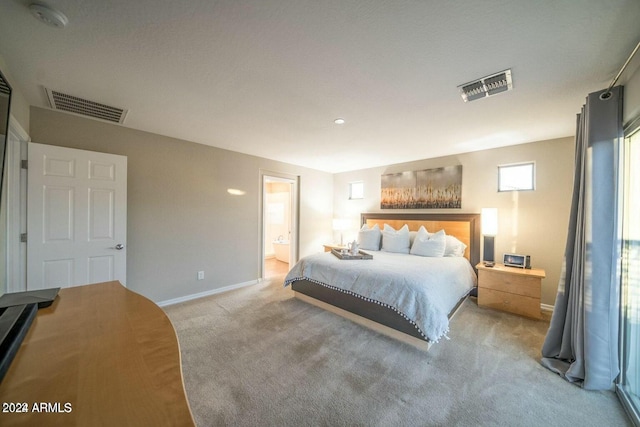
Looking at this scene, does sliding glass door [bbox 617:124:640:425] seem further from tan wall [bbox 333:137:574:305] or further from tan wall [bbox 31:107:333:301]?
tan wall [bbox 31:107:333:301]

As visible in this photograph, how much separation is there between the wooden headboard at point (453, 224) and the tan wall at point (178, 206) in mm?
2776

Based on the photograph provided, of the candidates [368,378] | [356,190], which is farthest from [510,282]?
[356,190]

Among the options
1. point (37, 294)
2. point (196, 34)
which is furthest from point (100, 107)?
point (37, 294)

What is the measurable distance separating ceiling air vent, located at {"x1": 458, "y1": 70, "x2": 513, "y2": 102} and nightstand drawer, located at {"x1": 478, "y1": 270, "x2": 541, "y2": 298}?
7.81ft

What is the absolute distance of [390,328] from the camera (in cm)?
253

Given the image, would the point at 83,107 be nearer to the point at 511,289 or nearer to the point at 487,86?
the point at 487,86

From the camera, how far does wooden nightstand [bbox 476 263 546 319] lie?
2.93 m

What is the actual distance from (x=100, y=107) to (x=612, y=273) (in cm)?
483

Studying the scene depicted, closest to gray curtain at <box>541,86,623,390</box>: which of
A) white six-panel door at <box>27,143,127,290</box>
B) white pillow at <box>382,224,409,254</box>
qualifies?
white pillow at <box>382,224,409,254</box>

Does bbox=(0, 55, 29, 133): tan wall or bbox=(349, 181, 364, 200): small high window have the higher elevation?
bbox=(0, 55, 29, 133): tan wall

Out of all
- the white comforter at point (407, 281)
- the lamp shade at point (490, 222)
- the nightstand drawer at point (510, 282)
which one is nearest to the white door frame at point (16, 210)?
the white comforter at point (407, 281)

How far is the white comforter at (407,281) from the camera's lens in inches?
88.8

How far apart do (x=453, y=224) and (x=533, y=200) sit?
1089 mm

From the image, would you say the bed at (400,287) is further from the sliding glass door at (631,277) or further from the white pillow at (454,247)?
the sliding glass door at (631,277)
